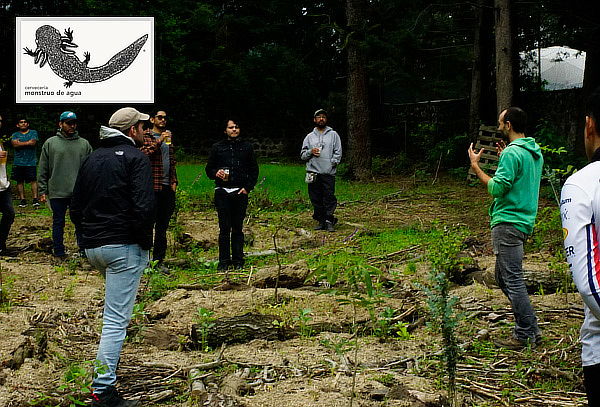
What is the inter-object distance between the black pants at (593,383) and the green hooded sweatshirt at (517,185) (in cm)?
287

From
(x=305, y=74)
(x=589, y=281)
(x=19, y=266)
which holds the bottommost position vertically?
(x=19, y=266)

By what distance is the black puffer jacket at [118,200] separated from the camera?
15.6 ft

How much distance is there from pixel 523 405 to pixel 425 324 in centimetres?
180

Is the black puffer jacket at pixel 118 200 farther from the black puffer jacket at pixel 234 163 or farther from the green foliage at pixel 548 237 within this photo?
the green foliage at pixel 548 237

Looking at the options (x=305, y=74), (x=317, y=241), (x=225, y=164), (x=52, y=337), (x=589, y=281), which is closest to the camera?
(x=589, y=281)

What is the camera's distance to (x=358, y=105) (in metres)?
21.9

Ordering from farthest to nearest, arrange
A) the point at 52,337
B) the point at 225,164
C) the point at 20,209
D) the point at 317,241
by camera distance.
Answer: the point at 20,209 < the point at 317,241 < the point at 225,164 < the point at 52,337

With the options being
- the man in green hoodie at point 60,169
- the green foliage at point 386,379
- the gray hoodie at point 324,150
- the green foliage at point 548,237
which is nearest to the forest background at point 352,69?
the gray hoodie at point 324,150

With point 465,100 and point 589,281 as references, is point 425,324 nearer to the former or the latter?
point 589,281

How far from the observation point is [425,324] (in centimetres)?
641

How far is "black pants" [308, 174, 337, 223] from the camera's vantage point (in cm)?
1233

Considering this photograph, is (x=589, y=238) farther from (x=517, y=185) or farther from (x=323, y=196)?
(x=323, y=196)

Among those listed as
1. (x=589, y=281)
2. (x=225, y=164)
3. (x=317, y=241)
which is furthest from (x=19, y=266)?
(x=589, y=281)

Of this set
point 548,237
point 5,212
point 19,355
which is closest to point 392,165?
point 548,237
